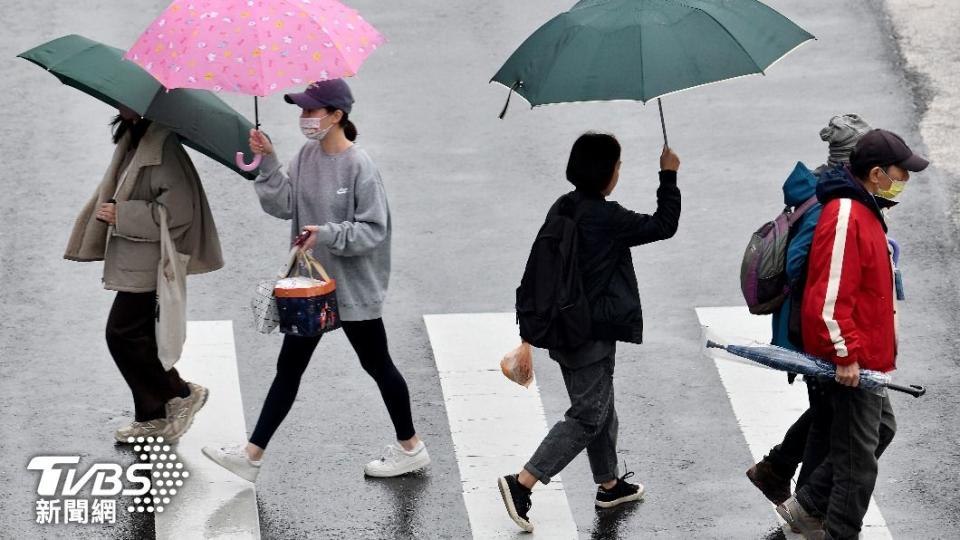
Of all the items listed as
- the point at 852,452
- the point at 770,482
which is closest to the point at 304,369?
the point at 770,482

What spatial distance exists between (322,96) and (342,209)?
0.55 meters

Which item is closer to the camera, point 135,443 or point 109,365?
point 135,443

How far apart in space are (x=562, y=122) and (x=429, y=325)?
123 inches

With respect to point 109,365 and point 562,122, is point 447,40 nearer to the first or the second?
point 562,122

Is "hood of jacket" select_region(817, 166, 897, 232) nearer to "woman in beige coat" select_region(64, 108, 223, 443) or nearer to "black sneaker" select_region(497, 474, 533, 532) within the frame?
"black sneaker" select_region(497, 474, 533, 532)

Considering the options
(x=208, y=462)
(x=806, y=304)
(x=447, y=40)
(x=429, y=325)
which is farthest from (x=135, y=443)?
(x=447, y=40)

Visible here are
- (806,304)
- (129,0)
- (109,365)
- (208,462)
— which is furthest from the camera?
(129,0)

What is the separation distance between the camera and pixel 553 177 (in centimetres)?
1301

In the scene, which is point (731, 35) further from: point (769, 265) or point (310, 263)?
point (310, 263)

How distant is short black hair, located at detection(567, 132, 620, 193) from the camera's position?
8562 millimetres

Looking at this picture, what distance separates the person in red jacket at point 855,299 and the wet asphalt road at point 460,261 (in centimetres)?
81

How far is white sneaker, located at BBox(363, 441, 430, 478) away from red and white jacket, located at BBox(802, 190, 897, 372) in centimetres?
223

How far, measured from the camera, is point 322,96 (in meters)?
8.88

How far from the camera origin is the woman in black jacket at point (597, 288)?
8609 mm
